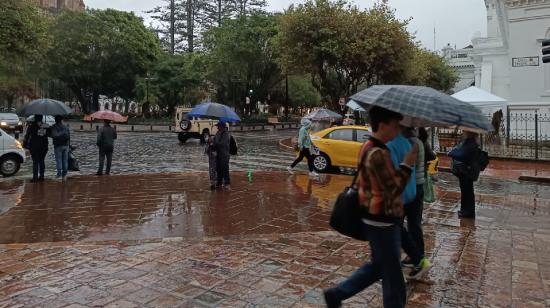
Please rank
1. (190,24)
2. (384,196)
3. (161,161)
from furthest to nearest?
(190,24), (161,161), (384,196)

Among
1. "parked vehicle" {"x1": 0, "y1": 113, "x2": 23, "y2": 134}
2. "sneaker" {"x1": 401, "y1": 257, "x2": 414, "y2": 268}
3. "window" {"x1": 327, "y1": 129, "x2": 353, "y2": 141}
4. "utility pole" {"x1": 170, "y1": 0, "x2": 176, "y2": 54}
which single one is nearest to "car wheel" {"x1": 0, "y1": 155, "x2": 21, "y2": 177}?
"window" {"x1": 327, "y1": 129, "x2": 353, "y2": 141}

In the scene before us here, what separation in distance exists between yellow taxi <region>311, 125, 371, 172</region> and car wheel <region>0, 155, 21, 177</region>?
8.06m

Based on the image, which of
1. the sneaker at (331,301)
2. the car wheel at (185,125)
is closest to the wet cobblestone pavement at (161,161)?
the car wheel at (185,125)

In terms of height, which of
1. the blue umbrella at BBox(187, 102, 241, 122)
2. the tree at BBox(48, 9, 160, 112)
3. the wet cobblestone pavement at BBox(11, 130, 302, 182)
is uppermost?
the tree at BBox(48, 9, 160, 112)

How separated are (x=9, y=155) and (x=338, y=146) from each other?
8805 millimetres

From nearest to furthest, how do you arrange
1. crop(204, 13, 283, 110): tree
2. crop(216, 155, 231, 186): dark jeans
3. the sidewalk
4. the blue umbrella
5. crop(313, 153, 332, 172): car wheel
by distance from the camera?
1. the blue umbrella
2. crop(216, 155, 231, 186): dark jeans
3. the sidewalk
4. crop(313, 153, 332, 172): car wheel
5. crop(204, 13, 283, 110): tree

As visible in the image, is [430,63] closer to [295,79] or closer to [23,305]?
[295,79]

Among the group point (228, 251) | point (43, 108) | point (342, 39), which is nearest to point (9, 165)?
point (43, 108)

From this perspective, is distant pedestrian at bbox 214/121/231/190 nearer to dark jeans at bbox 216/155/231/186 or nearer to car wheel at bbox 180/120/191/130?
dark jeans at bbox 216/155/231/186

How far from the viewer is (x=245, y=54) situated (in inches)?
1485

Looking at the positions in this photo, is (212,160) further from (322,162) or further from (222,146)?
(322,162)

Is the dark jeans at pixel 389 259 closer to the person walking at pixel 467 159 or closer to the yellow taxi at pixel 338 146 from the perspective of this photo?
the person walking at pixel 467 159

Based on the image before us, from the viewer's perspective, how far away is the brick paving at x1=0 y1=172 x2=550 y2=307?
4434 mm

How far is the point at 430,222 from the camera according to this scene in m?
7.59
